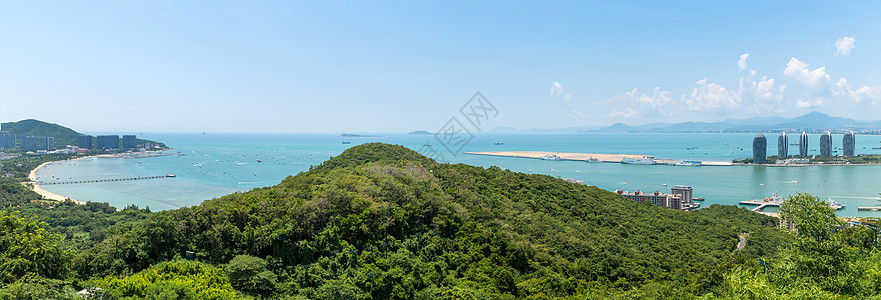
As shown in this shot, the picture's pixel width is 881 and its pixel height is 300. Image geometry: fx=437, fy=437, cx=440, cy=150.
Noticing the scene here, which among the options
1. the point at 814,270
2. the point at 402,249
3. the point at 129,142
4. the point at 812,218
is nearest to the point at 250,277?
the point at 402,249

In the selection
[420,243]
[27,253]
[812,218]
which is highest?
[812,218]

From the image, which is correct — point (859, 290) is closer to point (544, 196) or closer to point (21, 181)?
point (544, 196)

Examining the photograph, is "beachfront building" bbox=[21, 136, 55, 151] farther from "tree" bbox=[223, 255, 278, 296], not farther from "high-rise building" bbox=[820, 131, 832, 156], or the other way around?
"high-rise building" bbox=[820, 131, 832, 156]

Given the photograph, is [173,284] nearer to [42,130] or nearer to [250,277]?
[250,277]

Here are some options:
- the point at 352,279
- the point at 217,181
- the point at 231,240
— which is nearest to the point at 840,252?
the point at 352,279

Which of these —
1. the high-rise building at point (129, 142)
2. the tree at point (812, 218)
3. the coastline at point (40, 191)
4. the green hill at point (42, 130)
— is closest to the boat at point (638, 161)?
the tree at point (812, 218)
